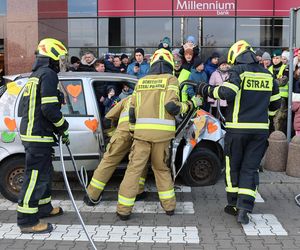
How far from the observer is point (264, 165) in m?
8.34

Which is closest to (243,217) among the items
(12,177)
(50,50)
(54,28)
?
(50,50)

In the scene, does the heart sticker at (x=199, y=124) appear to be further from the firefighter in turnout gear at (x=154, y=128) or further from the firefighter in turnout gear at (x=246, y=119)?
the firefighter in turnout gear at (x=246, y=119)

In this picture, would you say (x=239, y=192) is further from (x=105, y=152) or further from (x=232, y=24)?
(x=232, y=24)

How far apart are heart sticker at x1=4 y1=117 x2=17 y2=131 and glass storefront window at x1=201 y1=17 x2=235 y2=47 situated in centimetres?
1224

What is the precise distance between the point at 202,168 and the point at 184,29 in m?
11.2

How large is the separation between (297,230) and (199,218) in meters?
1.11

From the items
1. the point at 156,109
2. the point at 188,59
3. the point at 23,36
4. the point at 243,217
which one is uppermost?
the point at 23,36

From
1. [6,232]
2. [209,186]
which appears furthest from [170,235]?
[209,186]

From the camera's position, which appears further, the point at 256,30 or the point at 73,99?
the point at 256,30

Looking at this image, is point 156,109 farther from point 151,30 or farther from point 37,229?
point 151,30

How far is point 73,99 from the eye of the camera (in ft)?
20.9

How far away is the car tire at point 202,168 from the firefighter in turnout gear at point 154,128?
1.33m

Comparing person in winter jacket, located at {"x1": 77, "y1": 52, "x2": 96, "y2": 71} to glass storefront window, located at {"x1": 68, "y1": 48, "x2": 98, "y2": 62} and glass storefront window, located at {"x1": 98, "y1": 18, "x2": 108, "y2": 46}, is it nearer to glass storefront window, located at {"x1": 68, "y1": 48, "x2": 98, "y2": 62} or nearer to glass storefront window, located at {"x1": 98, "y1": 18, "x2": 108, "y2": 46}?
glass storefront window, located at {"x1": 68, "y1": 48, "x2": 98, "y2": 62}

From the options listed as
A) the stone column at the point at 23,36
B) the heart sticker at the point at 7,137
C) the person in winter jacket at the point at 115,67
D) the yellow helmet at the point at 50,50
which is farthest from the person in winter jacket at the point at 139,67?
the stone column at the point at 23,36
